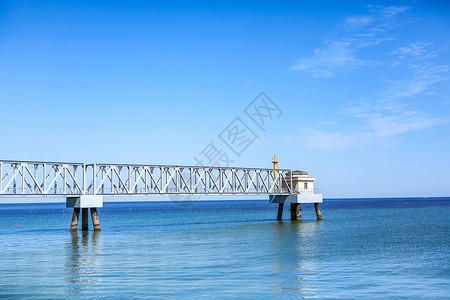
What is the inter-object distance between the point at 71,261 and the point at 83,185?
24.3 meters

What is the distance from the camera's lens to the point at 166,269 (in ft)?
96.5

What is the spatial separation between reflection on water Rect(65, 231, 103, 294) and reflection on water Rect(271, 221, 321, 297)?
392 inches

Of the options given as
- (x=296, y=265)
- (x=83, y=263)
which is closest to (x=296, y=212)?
(x=296, y=265)

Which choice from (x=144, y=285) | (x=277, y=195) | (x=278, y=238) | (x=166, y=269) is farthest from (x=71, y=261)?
(x=277, y=195)

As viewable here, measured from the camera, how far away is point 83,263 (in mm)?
33062

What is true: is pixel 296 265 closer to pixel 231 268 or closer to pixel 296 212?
pixel 231 268

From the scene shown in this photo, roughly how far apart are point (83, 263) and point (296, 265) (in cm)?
1420

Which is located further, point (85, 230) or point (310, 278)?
point (85, 230)

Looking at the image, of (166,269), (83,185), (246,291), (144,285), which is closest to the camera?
(246,291)

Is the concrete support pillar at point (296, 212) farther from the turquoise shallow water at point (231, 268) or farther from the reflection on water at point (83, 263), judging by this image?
the reflection on water at point (83, 263)

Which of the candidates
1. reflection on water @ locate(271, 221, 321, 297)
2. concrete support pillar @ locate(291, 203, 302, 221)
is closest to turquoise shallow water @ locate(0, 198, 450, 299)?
reflection on water @ locate(271, 221, 321, 297)

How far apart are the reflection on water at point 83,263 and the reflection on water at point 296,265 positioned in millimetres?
9967

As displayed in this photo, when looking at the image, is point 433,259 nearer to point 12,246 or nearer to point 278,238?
point 278,238

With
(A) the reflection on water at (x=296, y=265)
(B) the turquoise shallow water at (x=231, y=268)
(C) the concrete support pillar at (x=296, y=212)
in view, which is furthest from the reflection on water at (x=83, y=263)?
(C) the concrete support pillar at (x=296, y=212)
